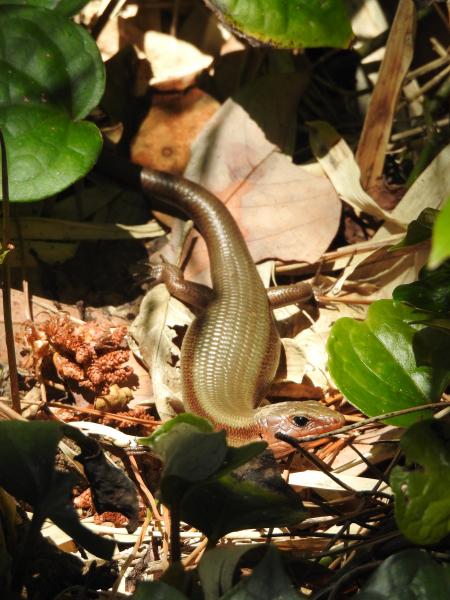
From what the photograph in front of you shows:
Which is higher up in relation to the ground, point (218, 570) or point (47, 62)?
Result: point (47, 62)

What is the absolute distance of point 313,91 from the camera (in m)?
4.41

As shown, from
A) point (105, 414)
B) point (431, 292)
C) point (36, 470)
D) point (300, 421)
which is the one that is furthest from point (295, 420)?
point (36, 470)

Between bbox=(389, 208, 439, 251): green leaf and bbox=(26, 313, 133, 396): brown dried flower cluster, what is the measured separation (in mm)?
1434

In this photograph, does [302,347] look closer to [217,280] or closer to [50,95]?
[217,280]

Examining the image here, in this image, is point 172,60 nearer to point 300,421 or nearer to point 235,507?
point 300,421

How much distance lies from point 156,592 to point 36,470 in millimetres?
465

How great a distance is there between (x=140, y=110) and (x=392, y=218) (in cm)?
153

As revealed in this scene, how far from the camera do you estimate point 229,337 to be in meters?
3.88

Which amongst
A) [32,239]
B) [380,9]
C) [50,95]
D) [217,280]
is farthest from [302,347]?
[380,9]

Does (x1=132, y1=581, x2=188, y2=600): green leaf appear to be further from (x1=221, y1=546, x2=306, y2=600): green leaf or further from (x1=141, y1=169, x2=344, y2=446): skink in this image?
(x1=141, y1=169, x2=344, y2=446): skink

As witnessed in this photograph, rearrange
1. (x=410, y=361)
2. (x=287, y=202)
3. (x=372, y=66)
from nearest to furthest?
(x=410, y=361)
(x=287, y=202)
(x=372, y=66)

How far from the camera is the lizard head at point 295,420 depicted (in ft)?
11.0

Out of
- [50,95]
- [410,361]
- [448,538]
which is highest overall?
[50,95]

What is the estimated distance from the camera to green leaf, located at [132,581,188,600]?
1.90 meters
